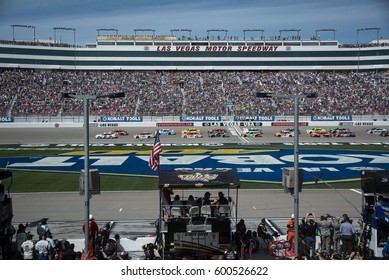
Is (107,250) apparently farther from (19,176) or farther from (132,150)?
(132,150)

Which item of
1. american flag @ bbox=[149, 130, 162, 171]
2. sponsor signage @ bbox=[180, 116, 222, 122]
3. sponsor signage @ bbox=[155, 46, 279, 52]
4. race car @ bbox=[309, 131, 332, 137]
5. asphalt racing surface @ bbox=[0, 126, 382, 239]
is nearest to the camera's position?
american flag @ bbox=[149, 130, 162, 171]

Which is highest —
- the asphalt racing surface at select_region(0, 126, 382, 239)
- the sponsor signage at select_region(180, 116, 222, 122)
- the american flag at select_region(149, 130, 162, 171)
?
the sponsor signage at select_region(180, 116, 222, 122)

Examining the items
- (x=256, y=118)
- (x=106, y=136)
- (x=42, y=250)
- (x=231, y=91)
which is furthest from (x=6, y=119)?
(x=42, y=250)

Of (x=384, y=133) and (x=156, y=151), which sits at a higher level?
(x=156, y=151)

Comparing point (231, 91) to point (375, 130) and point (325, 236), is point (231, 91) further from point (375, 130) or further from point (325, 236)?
point (325, 236)

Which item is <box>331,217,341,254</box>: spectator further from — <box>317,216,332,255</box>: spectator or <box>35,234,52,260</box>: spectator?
<box>35,234,52,260</box>: spectator

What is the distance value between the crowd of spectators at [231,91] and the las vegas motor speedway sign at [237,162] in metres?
21.0

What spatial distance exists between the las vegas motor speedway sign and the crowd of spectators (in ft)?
68.8

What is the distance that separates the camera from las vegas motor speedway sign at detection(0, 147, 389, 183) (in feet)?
87.7

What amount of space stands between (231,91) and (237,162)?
3153 centimetres

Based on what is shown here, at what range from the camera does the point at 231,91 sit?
199 ft

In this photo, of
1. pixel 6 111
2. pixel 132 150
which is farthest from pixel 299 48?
pixel 6 111

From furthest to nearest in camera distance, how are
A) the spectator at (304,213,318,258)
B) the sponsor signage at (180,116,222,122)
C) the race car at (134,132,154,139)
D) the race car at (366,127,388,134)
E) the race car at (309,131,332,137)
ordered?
1. the sponsor signage at (180,116,222,122)
2. the race car at (366,127,388,134)
3. the race car at (309,131,332,137)
4. the race car at (134,132,154,139)
5. the spectator at (304,213,318,258)

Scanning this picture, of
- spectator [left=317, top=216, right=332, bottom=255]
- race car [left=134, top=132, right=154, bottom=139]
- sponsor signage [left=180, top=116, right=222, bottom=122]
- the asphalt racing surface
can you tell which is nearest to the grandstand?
sponsor signage [left=180, top=116, right=222, bottom=122]
